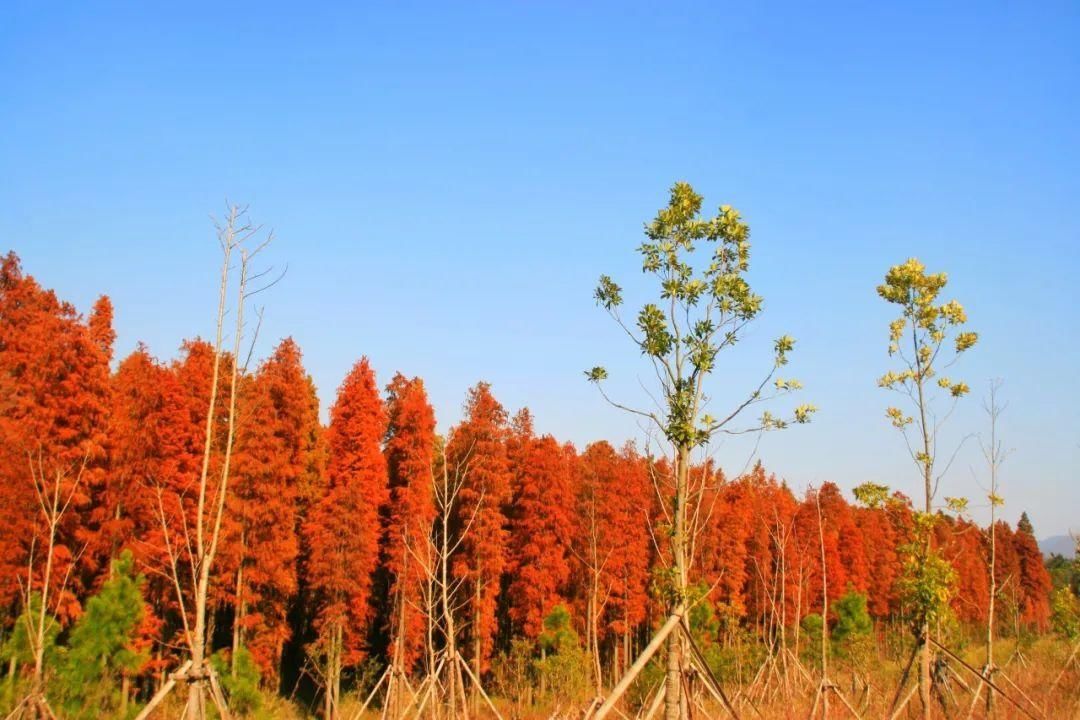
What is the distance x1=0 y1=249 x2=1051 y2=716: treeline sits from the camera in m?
20.7

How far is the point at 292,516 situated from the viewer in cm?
2416

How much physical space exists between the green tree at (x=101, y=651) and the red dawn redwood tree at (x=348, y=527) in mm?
6413

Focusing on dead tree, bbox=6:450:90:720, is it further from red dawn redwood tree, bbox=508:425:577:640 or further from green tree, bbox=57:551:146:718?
red dawn redwood tree, bbox=508:425:577:640

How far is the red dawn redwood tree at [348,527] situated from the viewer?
24.1 metres

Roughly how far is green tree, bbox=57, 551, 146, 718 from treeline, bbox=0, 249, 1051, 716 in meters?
0.10

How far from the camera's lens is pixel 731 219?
8875 millimetres

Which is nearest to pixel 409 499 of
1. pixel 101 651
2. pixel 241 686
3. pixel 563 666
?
pixel 563 666

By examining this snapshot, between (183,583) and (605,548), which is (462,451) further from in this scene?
(183,583)

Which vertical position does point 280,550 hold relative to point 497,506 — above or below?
below

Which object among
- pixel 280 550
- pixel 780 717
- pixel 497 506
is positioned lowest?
pixel 780 717

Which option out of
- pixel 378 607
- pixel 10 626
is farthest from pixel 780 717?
pixel 10 626

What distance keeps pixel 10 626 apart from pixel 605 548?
762 inches

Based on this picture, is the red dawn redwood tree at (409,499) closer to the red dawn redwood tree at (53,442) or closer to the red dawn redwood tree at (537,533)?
the red dawn redwood tree at (537,533)

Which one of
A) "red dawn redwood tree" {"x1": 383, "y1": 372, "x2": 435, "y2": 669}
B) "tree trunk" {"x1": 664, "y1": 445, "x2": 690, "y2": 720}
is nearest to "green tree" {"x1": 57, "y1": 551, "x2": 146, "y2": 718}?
"red dawn redwood tree" {"x1": 383, "y1": 372, "x2": 435, "y2": 669}
